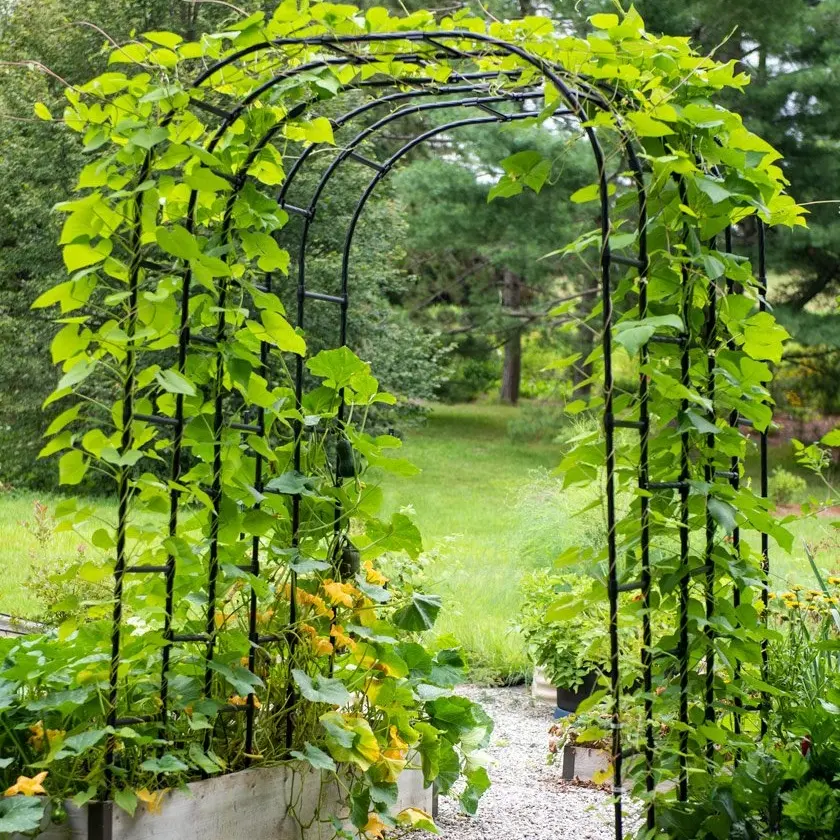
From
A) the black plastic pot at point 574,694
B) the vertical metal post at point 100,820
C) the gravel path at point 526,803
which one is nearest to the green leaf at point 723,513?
the gravel path at point 526,803

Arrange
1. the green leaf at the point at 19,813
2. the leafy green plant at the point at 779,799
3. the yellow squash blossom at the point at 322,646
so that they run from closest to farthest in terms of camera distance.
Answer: the green leaf at the point at 19,813
the leafy green plant at the point at 779,799
the yellow squash blossom at the point at 322,646

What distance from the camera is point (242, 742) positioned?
A: 235 cm

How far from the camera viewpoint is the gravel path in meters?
2.93

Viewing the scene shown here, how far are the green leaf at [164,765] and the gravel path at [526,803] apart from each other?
3.66 feet

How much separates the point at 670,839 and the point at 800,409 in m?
10.7

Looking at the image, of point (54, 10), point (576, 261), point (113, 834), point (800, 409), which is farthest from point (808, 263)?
point (113, 834)

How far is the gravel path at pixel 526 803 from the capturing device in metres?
2.93

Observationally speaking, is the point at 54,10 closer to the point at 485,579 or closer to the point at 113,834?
the point at 485,579

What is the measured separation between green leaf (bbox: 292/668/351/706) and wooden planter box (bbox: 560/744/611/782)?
4.38ft

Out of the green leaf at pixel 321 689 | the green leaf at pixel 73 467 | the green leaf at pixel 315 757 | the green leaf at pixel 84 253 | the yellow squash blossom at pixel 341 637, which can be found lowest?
the green leaf at pixel 315 757

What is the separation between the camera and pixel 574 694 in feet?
12.2

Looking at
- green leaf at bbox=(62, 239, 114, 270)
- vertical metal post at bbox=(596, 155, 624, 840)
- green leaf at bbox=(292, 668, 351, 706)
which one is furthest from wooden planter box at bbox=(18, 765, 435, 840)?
green leaf at bbox=(62, 239, 114, 270)

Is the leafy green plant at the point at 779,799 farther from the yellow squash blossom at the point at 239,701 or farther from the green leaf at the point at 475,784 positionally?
the yellow squash blossom at the point at 239,701

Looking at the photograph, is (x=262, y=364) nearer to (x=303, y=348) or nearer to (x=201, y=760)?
(x=303, y=348)
